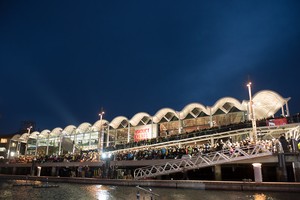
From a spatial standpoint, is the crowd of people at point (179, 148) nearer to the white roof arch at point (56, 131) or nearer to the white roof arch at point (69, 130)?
the white roof arch at point (69, 130)

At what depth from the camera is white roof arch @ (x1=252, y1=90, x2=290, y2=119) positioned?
3045cm

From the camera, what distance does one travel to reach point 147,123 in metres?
45.0

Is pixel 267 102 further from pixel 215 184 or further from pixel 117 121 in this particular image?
pixel 117 121

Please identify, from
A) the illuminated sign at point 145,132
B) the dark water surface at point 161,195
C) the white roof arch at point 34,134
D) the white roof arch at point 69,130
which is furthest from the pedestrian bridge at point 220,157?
the white roof arch at point 34,134

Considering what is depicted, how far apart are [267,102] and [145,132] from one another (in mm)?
19996

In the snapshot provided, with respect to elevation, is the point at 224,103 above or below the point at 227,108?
above

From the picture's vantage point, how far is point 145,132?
144 ft

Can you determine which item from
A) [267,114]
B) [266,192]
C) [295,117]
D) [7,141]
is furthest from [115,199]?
[7,141]

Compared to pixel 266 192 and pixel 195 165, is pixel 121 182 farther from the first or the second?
pixel 266 192

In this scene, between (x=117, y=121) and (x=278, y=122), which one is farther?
(x=117, y=121)

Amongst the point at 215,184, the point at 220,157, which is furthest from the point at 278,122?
the point at 215,184

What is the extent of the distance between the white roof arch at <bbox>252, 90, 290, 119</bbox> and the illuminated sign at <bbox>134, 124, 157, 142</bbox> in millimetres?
16402

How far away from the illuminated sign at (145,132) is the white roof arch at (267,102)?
1640cm

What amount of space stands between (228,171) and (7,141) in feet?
222
